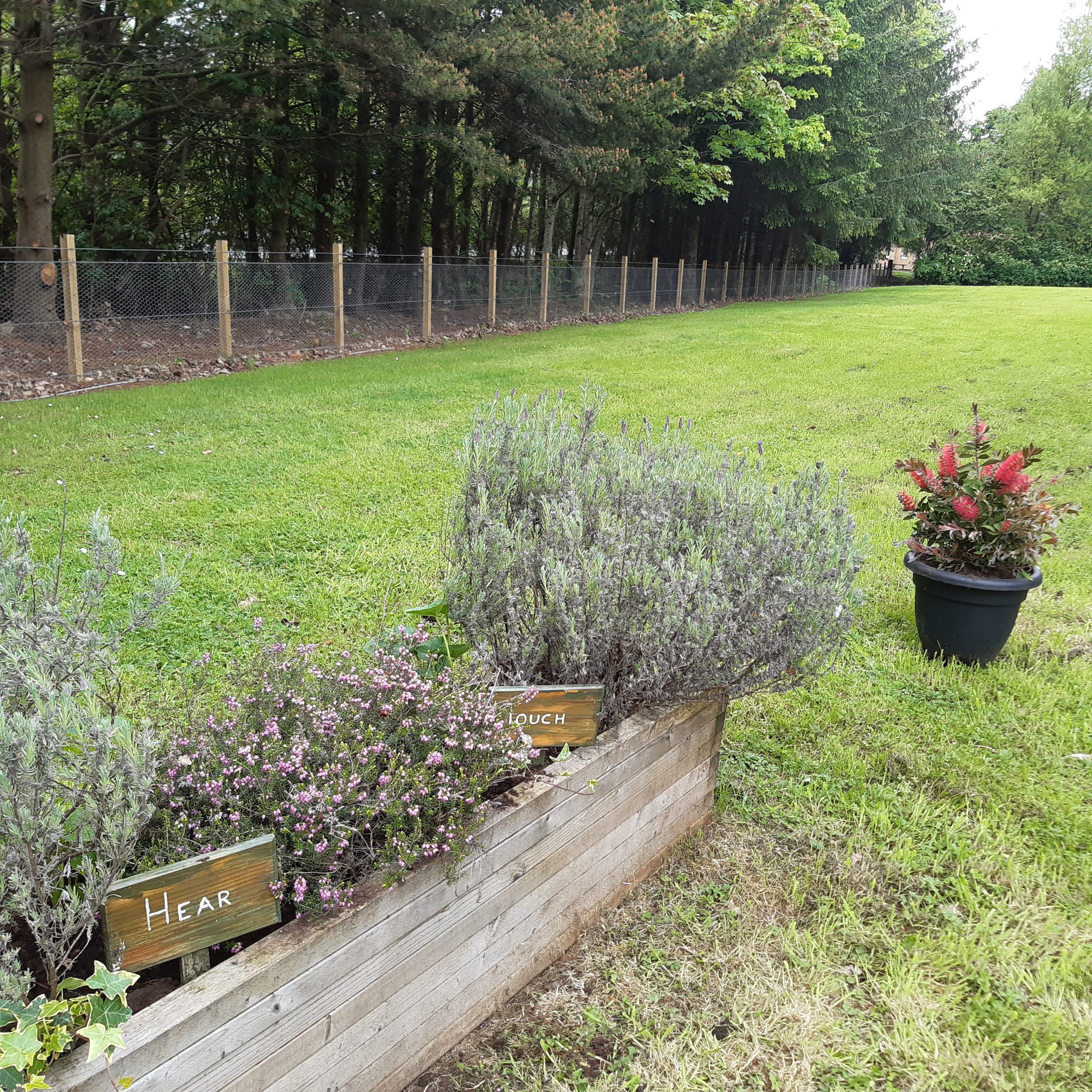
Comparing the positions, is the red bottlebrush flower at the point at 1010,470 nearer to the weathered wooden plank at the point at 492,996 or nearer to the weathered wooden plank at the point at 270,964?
the weathered wooden plank at the point at 492,996

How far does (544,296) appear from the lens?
18.7m

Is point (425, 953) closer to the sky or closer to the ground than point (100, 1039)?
closer to the ground

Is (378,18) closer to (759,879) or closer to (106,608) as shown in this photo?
(106,608)

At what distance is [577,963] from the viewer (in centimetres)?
230

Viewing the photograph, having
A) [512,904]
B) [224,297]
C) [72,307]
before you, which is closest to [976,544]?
[512,904]

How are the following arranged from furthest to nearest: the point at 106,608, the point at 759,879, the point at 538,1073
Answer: the point at 106,608, the point at 759,879, the point at 538,1073

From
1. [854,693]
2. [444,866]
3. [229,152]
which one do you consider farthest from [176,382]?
[229,152]

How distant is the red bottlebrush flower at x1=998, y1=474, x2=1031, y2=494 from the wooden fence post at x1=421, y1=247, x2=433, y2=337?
42.1 ft

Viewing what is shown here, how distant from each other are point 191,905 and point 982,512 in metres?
3.53

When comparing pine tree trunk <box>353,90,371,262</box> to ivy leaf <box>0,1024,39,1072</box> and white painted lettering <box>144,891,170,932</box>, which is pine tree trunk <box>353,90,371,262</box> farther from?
ivy leaf <box>0,1024,39,1072</box>

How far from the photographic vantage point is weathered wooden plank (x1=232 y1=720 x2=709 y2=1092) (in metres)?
1.64

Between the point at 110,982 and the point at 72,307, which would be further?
the point at 72,307

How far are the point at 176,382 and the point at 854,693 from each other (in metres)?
9.63

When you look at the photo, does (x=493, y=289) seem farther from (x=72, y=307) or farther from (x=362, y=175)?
(x=72, y=307)
